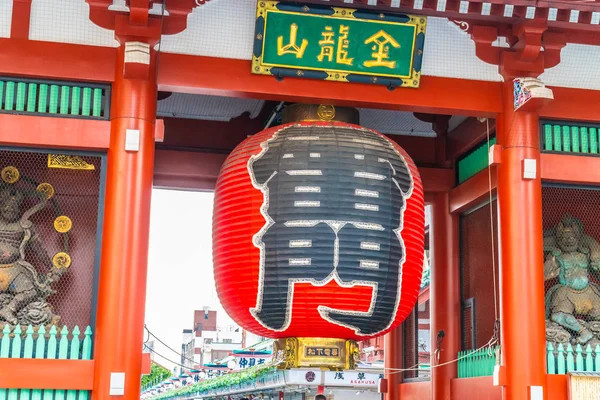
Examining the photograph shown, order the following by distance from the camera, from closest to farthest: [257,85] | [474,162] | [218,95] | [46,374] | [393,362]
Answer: [46,374] → [257,85] → [218,95] → [474,162] → [393,362]

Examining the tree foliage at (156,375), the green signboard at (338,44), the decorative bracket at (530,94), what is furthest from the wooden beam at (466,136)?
the tree foliage at (156,375)

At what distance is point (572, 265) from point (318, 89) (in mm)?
3487

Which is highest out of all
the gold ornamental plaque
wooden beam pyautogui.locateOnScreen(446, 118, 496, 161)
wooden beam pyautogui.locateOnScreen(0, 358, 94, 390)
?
wooden beam pyautogui.locateOnScreen(446, 118, 496, 161)

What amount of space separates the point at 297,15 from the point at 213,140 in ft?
12.1

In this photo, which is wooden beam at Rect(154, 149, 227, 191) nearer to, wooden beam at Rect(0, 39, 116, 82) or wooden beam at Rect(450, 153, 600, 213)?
wooden beam at Rect(0, 39, 116, 82)

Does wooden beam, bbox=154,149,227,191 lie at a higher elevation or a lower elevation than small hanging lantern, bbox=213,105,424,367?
higher

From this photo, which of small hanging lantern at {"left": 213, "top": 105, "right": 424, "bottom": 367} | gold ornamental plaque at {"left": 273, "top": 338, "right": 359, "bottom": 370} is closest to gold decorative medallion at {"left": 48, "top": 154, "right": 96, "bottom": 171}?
small hanging lantern at {"left": 213, "top": 105, "right": 424, "bottom": 367}

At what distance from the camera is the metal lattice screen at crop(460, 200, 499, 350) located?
10.7m

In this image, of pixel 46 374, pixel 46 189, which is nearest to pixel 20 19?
pixel 46 189

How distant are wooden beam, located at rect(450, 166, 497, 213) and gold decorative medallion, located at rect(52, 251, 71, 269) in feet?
15.4

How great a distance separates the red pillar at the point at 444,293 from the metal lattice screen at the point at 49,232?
463 centimetres

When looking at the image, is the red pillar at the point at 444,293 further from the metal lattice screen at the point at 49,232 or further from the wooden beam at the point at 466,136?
the metal lattice screen at the point at 49,232

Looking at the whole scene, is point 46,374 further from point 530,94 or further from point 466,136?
point 466,136

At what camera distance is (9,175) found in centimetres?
927
